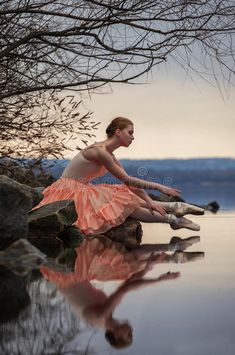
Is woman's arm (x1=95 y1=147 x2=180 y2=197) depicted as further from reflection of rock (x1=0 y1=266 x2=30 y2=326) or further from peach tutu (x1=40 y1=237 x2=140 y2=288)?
reflection of rock (x1=0 y1=266 x2=30 y2=326)

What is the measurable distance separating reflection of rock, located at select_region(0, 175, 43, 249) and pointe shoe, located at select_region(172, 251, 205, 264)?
237 centimetres

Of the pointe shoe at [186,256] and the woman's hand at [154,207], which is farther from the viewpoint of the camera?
the woman's hand at [154,207]

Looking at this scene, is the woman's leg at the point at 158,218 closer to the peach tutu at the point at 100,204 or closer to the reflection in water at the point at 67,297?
the peach tutu at the point at 100,204

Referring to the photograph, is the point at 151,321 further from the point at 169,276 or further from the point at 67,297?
the point at 169,276

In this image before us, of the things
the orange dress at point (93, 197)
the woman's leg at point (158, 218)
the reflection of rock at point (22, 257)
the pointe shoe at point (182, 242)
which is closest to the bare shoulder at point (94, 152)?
the orange dress at point (93, 197)

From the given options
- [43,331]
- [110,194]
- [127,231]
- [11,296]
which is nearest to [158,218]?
[127,231]

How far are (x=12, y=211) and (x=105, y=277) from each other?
390 cm

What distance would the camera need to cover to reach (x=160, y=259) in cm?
780

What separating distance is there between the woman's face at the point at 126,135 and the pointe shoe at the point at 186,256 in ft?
9.46

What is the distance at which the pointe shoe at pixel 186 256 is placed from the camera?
7.74m

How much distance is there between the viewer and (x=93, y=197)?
444 inches

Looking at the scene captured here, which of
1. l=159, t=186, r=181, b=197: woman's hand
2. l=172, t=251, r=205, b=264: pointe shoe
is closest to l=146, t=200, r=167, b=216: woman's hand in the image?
l=159, t=186, r=181, b=197: woman's hand

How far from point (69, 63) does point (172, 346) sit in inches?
235

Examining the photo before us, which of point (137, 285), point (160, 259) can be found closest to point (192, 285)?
point (137, 285)
